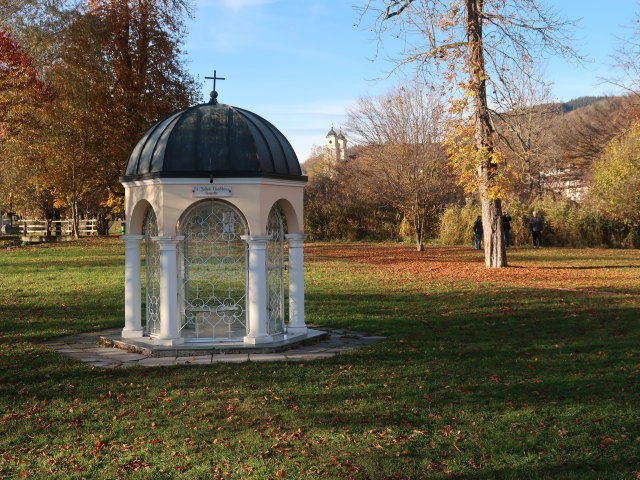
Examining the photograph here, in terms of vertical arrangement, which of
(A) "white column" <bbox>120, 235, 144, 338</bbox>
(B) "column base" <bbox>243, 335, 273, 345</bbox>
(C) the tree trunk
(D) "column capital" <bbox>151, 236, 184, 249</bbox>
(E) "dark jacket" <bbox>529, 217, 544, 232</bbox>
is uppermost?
(C) the tree trunk

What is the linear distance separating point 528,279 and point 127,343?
12.2m

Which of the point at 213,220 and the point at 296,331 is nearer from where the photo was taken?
the point at 213,220

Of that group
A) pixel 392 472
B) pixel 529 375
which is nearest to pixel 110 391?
pixel 392 472

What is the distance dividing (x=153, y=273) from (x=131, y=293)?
2.33ft

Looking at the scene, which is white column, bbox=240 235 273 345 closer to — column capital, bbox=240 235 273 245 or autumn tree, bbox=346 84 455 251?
column capital, bbox=240 235 273 245

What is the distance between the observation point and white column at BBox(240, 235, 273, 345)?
9289 millimetres

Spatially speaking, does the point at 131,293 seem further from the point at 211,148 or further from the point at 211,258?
the point at 211,148

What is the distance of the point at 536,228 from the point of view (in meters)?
31.6

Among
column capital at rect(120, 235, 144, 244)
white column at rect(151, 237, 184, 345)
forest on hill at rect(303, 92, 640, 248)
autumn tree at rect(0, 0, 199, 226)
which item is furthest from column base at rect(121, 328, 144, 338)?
autumn tree at rect(0, 0, 199, 226)

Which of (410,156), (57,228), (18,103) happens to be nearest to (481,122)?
(410,156)

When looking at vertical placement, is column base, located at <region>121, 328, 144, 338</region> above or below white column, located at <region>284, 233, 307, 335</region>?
below

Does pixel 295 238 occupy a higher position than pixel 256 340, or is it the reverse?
pixel 295 238

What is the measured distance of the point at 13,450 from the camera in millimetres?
5508

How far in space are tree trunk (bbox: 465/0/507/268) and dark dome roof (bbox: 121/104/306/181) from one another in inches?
440
